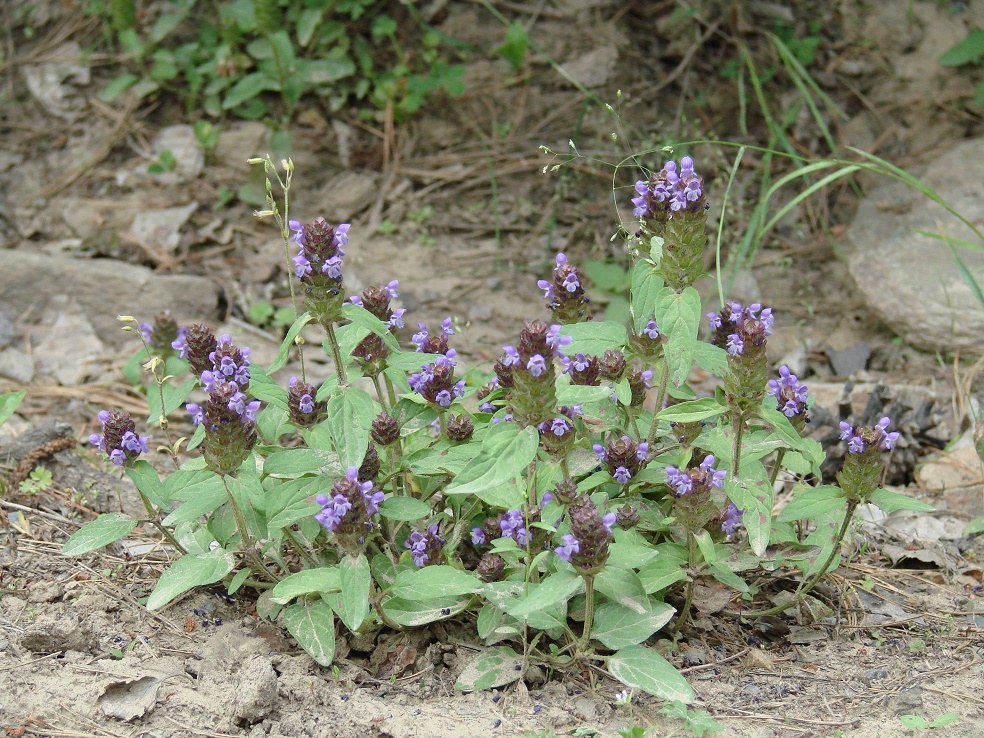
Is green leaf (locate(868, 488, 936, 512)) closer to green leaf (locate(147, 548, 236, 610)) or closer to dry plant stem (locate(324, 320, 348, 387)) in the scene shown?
dry plant stem (locate(324, 320, 348, 387))

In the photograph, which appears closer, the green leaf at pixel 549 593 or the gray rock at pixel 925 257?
the green leaf at pixel 549 593

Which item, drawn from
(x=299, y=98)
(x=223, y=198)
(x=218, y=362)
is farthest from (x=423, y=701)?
(x=299, y=98)

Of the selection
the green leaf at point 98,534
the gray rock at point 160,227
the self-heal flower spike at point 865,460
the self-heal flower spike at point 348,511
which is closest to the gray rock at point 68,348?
the gray rock at point 160,227

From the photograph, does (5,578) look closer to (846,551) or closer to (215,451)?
(215,451)

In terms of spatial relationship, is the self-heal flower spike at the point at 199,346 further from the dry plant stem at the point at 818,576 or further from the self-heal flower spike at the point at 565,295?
the dry plant stem at the point at 818,576

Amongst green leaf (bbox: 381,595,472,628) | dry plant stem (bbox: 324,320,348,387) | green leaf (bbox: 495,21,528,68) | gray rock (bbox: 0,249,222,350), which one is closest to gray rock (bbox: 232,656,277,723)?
green leaf (bbox: 381,595,472,628)

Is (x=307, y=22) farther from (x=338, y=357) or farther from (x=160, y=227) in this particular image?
(x=338, y=357)
